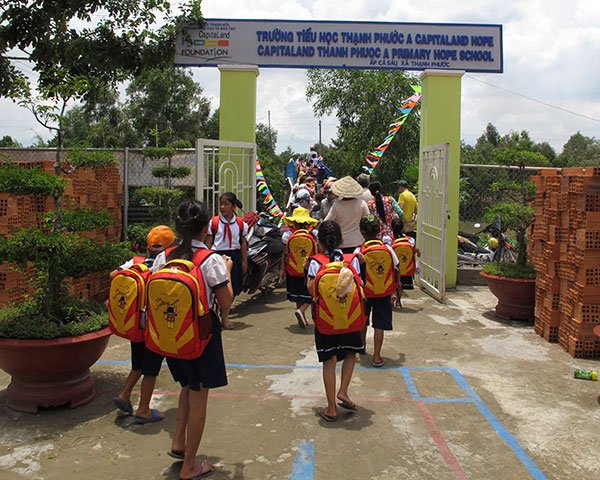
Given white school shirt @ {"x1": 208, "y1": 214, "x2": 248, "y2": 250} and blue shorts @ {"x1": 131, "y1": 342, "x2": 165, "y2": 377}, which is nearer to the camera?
blue shorts @ {"x1": 131, "y1": 342, "x2": 165, "y2": 377}

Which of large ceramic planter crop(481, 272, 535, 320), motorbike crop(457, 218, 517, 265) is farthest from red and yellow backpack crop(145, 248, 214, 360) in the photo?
motorbike crop(457, 218, 517, 265)

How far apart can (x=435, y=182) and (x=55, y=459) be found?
657cm

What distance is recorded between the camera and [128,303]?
13.4ft

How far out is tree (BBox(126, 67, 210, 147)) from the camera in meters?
29.3

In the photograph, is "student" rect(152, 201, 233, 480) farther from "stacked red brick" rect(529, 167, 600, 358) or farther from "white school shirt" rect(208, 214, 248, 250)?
"stacked red brick" rect(529, 167, 600, 358)

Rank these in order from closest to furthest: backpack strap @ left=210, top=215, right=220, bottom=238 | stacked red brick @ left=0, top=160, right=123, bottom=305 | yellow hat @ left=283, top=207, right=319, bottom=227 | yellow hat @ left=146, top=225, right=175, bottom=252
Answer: yellow hat @ left=146, top=225, right=175, bottom=252 < stacked red brick @ left=0, top=160, right=123, bottom=305 < backpack strap @ left=210, top=215, right=220, bottom=238 < yellow hat @ left=283, top=207, right=319, bottom=227

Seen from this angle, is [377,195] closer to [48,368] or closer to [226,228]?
[226,228]

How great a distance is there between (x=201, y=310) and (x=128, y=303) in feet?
3.58

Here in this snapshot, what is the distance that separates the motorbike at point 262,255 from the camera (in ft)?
26.0

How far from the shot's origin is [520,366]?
563cm

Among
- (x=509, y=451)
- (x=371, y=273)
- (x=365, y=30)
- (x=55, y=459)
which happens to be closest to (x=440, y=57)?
(x=365, y=30)

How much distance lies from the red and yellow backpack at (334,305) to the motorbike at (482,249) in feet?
21.2

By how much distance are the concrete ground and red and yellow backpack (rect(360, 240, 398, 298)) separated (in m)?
0.78

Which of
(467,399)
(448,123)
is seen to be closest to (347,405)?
(467,399)
